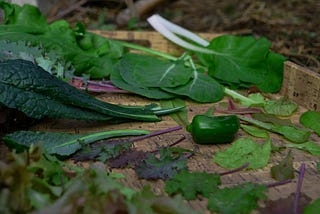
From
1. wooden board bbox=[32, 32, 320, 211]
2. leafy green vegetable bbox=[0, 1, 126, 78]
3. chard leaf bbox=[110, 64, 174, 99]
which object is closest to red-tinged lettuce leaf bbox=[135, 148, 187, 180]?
wooden board bbox=[32, 32, 320, 211]

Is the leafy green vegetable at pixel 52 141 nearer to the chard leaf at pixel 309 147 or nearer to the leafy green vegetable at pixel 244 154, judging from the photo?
the leafy green vegetable at pixel 244 154

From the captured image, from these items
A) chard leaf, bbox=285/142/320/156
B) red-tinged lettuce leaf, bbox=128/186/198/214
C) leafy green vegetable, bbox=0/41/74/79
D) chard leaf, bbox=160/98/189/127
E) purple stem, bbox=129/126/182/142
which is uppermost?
leafy green vegetable, bbox=0/41/74/79

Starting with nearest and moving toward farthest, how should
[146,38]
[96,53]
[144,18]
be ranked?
[96,53]
[146,38]
[144,18]

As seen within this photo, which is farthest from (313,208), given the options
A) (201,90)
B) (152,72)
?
(152,72)

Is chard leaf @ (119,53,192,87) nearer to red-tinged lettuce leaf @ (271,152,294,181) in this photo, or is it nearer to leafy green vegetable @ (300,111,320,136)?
leafy green vegetable @ (300,111,320,136)

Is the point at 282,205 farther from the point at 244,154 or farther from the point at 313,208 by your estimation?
the point at 244,154

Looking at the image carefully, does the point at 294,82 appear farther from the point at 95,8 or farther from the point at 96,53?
the point at 95,8

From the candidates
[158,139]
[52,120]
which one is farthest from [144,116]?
[52,120]

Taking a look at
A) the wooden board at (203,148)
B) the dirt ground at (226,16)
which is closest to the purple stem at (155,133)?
the wooden board at (203,148)
